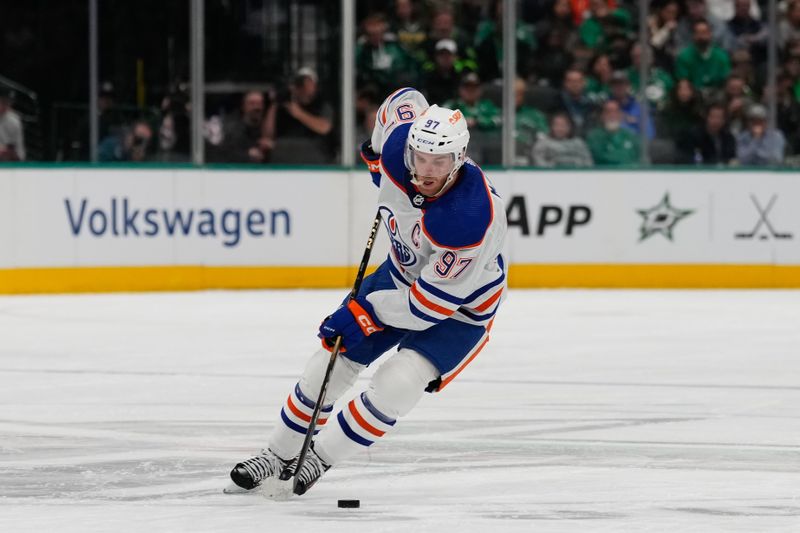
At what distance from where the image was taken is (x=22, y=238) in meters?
11.7

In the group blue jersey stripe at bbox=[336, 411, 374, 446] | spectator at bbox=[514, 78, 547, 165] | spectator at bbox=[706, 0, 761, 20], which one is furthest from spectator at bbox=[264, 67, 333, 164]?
blue jersey stripe at bbox=[336, 411, 374, 446]

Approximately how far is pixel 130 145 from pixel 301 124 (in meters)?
1.34

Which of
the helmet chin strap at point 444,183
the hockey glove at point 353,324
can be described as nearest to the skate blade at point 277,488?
the hockey glove at point 353,324

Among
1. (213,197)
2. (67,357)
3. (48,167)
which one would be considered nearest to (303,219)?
(213,197)

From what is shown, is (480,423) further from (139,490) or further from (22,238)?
(22,238)

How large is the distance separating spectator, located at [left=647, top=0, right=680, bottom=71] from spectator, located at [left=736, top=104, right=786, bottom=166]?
78 cm

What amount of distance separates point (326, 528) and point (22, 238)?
7.97m

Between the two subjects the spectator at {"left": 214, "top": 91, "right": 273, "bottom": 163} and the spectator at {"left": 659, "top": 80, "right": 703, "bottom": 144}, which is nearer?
the spectator at {"left": 214, "top": 91, "right": 273, "bottom": 163}

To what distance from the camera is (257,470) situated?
4.62m

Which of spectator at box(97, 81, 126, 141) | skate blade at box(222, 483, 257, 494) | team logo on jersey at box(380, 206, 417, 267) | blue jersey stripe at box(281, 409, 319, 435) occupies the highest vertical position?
spectator at box(97, 81, 126, 141)

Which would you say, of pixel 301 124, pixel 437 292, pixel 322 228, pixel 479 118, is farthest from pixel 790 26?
pixel 437 292

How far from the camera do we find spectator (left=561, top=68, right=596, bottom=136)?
12.9 meters

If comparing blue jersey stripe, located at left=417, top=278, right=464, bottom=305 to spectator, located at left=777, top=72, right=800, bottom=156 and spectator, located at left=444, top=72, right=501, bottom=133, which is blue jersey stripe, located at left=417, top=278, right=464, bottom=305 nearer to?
spectator, located at left=444, top=72, right=501, bottom=133

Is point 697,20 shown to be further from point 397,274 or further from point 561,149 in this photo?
point 397,274
